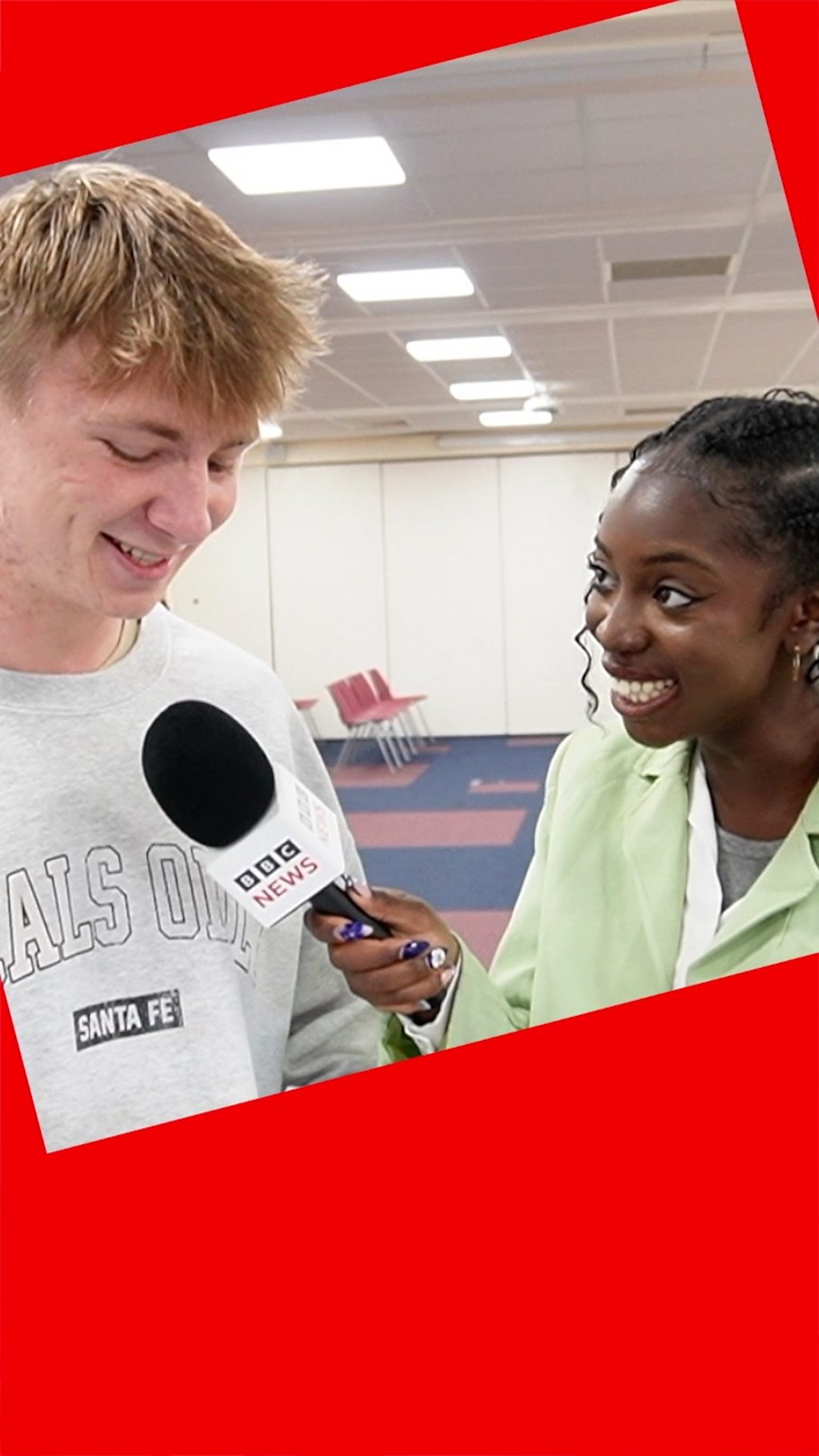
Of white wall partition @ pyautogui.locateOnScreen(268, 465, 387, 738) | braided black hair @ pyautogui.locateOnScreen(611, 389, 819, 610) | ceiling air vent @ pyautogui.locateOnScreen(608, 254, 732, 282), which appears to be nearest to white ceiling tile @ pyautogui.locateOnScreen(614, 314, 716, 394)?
ceiling air vent @ pyautogui.locateOnScreen(608, 254, 732, 282)

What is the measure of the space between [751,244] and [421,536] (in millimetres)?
4635

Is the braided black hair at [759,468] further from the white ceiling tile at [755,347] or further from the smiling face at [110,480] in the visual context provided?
the white ceiling tile at [755,347]

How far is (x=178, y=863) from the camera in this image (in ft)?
3.04

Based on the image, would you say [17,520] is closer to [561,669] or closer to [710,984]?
[710,984]

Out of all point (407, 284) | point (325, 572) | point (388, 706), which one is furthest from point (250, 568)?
point (407, 284)

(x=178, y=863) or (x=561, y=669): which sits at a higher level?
(x=561, y=669)

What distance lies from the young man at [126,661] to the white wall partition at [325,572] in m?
7.14

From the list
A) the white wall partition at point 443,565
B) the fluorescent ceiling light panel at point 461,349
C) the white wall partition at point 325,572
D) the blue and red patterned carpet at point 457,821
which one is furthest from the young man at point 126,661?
the white wall partition at point 443,565

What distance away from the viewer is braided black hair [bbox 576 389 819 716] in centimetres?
90

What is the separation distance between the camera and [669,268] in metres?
4.65

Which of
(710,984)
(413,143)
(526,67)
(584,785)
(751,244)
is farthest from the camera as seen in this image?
(751,244)

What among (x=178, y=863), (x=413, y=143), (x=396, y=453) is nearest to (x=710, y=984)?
(x=178, y=863)

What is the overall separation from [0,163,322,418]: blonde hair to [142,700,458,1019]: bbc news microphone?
22cm

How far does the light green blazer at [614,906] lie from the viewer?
963mm
